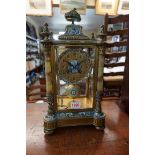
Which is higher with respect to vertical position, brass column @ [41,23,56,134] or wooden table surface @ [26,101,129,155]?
brass column @ [41,23,56,134]

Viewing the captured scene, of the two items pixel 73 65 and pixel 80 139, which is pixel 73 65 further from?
pixel 80 139

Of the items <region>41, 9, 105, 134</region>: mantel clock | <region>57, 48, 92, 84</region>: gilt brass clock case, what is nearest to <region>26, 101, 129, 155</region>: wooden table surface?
<region>41, 9, 105, 134</region>: mantel clock

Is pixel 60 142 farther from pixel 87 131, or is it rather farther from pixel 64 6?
pixel 64 6

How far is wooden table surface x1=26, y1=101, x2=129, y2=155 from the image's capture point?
58 cm

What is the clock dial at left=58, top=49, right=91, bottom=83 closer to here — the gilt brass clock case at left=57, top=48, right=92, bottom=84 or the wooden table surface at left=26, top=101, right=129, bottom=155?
the gilt brass clock case at left=57, top=48, right=92, bottom=84

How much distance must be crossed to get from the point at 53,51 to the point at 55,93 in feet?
0.58

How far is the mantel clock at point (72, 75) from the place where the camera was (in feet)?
2.23

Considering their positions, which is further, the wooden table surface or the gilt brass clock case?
the gilt brass clock case

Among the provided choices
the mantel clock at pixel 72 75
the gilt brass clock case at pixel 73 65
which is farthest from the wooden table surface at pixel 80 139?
the gilt brass clock case at pixel 73 65

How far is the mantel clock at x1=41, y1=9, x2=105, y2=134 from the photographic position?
2.23 feet

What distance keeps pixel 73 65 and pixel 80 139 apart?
0.96 feet

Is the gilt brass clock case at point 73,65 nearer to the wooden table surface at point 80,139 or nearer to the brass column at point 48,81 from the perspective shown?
the brass column at point 48,81

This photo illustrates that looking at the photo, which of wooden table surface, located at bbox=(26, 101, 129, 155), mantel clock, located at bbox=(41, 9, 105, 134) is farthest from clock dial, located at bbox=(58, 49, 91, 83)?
wooden table surface, located at bbox=(26, 101, 129, 155)
